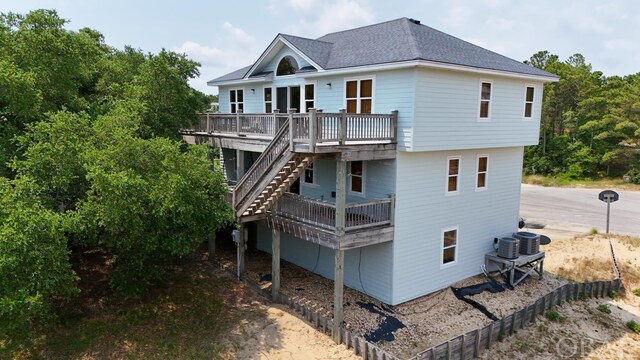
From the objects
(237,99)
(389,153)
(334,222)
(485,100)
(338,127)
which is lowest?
(334,222)

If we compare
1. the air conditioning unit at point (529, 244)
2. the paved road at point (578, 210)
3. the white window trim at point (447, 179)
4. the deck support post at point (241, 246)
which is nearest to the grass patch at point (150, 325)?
the deck support post at point (241, 246)

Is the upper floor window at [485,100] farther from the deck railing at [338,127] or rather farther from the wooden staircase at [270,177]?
the wooden staircase at [270,177]

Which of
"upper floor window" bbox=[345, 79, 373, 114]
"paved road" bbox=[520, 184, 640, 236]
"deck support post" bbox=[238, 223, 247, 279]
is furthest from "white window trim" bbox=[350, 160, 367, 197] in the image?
"paved road" bbox=[520, 184, 640, 236]

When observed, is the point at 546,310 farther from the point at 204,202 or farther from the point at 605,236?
the point at 204,202

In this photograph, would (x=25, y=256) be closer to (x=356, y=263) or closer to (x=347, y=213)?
(x=347, y=213)

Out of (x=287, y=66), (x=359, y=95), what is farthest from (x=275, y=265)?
(x=287, y=66)

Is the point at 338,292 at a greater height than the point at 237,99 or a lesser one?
lesser

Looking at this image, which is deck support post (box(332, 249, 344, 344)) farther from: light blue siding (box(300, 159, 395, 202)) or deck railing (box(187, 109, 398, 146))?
deck railing (box(187, 109, 398, 146))
